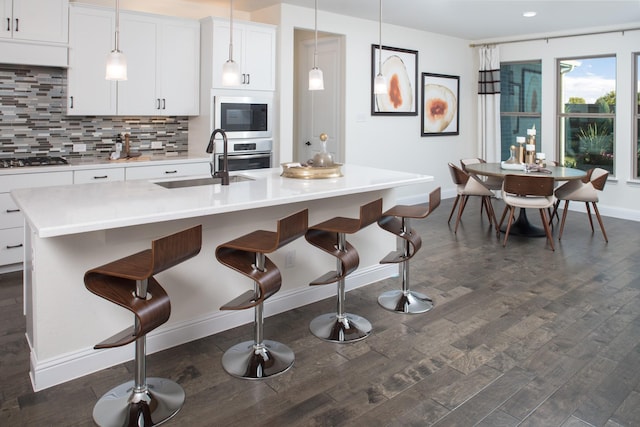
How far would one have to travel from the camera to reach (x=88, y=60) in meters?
4.69

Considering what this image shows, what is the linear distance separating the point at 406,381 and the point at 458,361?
0.40 meters

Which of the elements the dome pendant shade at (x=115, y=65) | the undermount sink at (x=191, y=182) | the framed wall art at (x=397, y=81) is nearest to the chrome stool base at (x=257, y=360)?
the undermount sink at (x=191, y=182)

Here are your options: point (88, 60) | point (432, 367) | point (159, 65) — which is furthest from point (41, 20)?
point (432, 367)

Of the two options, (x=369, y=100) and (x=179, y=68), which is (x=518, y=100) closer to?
(x=369, y=100)

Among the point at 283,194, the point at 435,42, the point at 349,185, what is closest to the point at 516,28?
the point at 435,42

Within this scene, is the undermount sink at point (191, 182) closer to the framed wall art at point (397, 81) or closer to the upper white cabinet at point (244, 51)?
the upper white cabinet at point (244, 51)

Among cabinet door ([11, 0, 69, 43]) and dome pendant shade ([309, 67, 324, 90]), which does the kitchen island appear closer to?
dome pendant shade ([309, 67, 324, 90])

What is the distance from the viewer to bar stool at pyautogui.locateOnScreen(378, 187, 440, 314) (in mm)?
3537

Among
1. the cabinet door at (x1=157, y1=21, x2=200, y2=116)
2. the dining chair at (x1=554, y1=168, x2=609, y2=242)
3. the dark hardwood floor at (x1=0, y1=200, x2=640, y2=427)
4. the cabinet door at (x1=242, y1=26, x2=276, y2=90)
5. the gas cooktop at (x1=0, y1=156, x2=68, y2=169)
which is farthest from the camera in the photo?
the dining chair at (x1=554, y1=168, x2=609, y2=242)

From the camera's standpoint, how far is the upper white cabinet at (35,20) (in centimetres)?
421

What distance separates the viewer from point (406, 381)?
2.68 meters

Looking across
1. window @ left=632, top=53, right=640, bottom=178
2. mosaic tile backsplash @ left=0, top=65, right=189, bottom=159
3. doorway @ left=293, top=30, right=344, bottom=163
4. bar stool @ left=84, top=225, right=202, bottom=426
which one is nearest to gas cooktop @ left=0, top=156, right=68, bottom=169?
mosaic tile backsplash @ left=0, top=65, right=189, bottom=159

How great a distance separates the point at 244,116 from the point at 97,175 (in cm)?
164

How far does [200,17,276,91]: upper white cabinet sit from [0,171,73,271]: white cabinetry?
6.25 ft
